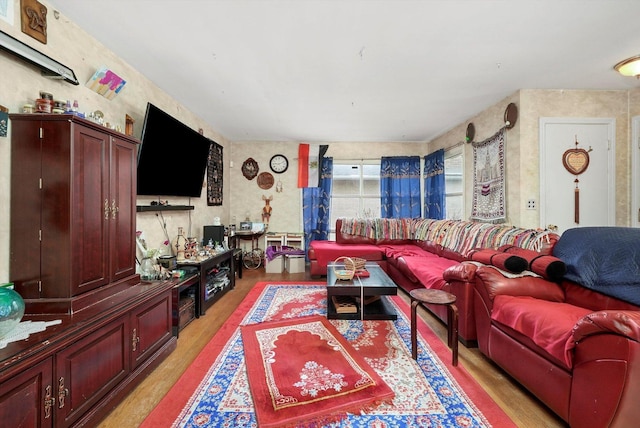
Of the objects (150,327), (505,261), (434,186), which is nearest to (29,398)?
(150,327)

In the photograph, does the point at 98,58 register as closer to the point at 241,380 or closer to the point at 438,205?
the point at 241,380

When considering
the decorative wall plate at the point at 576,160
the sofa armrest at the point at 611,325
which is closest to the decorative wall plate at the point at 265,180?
the decorative wall plate at the point at 576,160

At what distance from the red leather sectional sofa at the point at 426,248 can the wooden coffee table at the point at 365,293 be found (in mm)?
491

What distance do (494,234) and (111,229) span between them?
3.56 meters

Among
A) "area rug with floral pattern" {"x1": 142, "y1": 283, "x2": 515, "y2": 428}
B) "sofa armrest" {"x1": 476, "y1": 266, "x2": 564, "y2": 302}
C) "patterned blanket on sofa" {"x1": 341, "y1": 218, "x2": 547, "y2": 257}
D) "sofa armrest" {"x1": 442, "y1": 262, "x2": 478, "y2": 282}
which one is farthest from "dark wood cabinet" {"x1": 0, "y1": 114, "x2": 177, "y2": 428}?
"patterned blanket on sofa" {"x1": 341, "y1": 218, "x2": 547, "y2": 257}

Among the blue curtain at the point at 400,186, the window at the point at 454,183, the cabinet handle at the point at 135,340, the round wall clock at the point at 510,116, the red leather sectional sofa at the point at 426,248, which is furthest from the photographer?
the blue curtain at the point at 400,186

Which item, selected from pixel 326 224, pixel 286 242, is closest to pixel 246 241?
pixel 286 242

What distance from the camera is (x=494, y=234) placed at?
289 centimetres

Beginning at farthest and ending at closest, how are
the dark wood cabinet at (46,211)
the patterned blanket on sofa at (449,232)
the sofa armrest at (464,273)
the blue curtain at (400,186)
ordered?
1. the blue curtain at (400,186)
2. the patterned blanket on sofa at (449,232)
3. the sofa armrest at (464,273)
4. the dark wood cabinet at (46,211)

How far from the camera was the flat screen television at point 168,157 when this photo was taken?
2477mm

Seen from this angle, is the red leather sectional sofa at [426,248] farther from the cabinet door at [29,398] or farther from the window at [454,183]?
the cabinet door at [29,398]

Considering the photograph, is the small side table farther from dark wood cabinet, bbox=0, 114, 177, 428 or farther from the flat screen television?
the flat screen television

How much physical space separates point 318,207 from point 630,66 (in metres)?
4.19

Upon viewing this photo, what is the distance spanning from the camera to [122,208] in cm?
189
